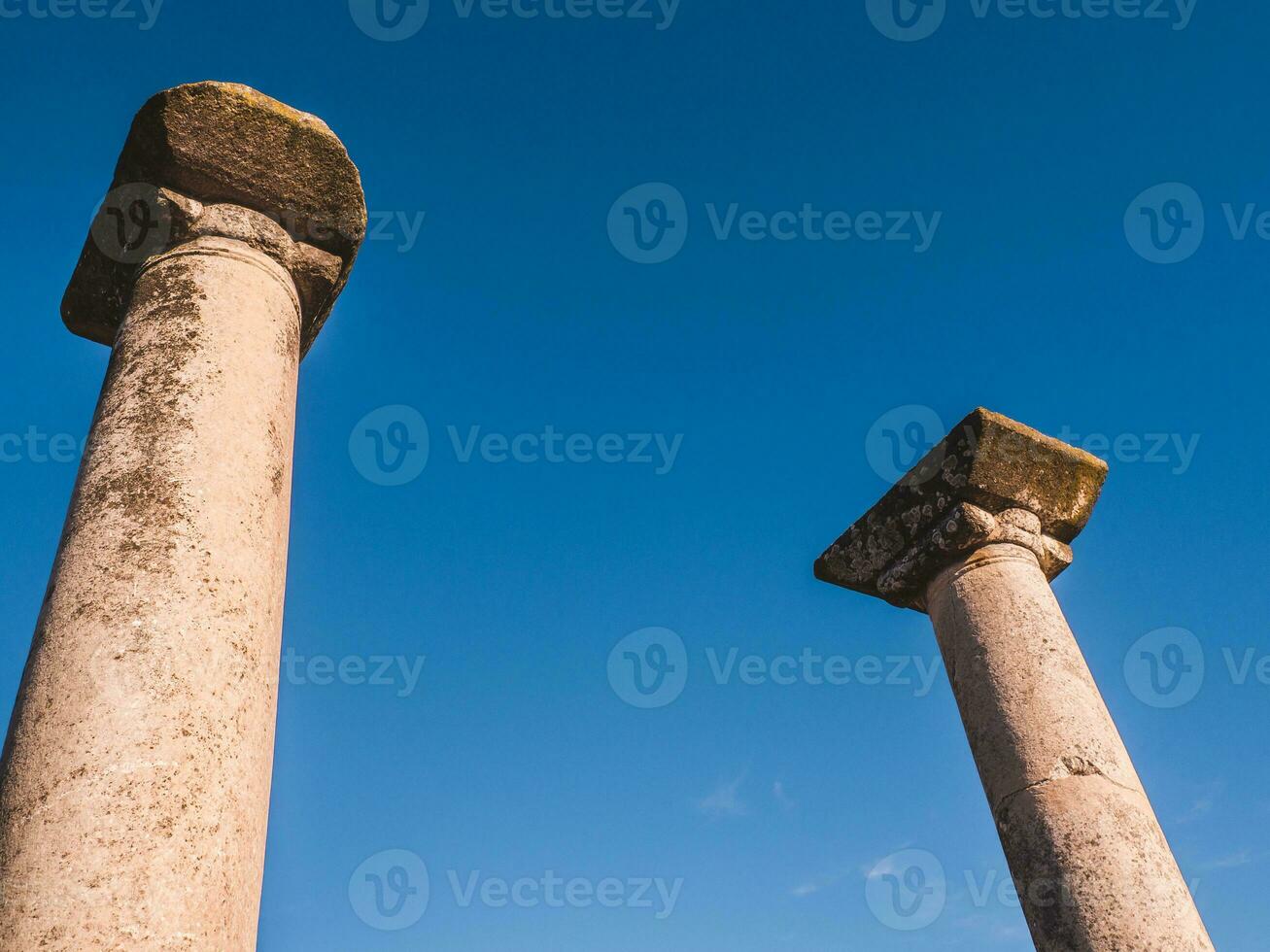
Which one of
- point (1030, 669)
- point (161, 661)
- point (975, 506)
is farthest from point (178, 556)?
point (975, 506)

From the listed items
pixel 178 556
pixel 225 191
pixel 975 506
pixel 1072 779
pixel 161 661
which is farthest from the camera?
pixel 975 506

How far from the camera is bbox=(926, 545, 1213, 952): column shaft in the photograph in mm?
6305

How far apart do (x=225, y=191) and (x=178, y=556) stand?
2637mm

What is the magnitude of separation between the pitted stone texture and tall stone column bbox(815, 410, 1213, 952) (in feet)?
18.0

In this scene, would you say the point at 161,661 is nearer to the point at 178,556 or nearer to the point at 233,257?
the point at 178,556

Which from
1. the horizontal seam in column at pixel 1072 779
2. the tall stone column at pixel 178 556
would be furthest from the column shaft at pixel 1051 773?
the tall stone column at pixel 178 556

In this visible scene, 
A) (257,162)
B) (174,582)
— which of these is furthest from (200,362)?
(257,162)

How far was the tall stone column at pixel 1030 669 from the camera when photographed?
640 centimetres

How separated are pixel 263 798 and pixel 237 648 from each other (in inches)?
25.9

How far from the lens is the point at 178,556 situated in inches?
158

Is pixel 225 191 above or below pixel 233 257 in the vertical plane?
above

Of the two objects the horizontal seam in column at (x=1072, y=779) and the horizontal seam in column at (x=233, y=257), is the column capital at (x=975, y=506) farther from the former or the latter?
the horizontal seam in column at (x=233, y=257)

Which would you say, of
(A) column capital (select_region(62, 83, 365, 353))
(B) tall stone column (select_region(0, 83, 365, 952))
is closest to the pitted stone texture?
Result: (B) tall stone column (select_region(0, 83, 365, 952))

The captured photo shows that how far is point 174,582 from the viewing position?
393 centimetres
